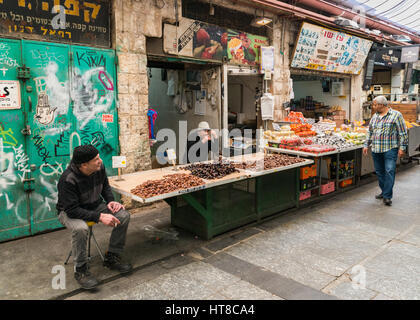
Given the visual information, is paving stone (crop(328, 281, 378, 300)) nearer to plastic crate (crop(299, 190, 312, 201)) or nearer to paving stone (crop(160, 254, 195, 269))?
paving stone (crop(160, 254, 195, 269))

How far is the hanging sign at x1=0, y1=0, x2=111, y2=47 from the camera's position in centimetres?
510

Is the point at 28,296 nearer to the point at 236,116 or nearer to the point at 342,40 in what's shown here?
the point at 236,116

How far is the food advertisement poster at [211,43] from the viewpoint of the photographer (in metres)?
7.02

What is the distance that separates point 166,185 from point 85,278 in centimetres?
145

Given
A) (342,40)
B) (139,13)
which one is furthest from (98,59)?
(342,40)

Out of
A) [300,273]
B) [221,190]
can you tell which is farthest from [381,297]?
[221,190]

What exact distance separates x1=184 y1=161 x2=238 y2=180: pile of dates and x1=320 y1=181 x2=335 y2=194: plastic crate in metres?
2.70

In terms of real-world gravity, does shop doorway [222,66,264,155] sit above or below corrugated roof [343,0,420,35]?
below

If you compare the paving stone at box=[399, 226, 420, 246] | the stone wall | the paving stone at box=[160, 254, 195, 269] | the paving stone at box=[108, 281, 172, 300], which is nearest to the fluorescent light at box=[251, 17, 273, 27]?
the stone wall

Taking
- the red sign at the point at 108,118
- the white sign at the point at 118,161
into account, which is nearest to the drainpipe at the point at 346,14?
the red sign at the point at 108,118

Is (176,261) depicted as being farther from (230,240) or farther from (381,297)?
(381,297)

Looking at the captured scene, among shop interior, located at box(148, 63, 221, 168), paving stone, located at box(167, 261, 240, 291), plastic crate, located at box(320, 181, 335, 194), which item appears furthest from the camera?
shop interior, located at box(148, 63, 221, 168)

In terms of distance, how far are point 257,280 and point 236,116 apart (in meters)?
7.20

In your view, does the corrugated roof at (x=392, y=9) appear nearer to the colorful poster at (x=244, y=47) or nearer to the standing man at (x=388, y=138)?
the colorful poster at (x=244, y=47)
